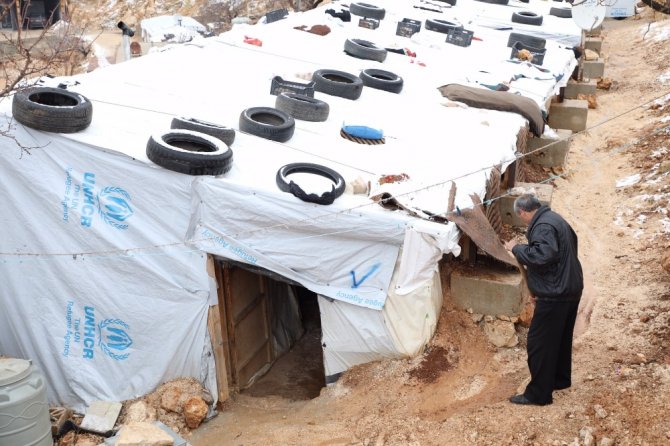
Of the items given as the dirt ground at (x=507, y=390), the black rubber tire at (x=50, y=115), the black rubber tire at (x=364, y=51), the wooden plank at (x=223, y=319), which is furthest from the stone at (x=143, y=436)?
the black rubber tire at (x=364, y=51)

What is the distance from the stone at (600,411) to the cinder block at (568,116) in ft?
30.1

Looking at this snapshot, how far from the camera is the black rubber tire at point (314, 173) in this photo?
7.00 metres

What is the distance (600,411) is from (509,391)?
34.2 inches

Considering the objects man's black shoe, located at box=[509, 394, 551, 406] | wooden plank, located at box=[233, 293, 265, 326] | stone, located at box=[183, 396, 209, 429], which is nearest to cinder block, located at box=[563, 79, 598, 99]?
wooden plank, located at box=[233, 293, 265, 326]

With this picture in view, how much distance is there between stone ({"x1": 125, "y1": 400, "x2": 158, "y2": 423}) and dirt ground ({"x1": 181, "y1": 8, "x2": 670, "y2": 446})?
516 mm

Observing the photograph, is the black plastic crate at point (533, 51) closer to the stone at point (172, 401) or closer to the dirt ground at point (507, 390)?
the dirt ground at point (507, 390)

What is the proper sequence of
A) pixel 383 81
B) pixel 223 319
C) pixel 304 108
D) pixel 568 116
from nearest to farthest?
pixel 223 319, pixel 304 108, pixel 383 81, pixel 568 116

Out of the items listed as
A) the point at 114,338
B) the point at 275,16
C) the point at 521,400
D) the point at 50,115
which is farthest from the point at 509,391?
the point at 275,16

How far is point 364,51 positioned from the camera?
1229cm

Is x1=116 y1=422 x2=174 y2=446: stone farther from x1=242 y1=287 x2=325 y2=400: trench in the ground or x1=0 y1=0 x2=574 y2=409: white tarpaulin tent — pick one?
x1=242 y1=287 x2=325 y2=400: trench in the ground

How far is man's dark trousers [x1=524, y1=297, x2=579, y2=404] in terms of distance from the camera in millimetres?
6086

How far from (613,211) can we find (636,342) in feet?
14.1

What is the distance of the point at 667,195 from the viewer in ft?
35.1

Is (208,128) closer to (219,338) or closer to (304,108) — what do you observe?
(304,108)
